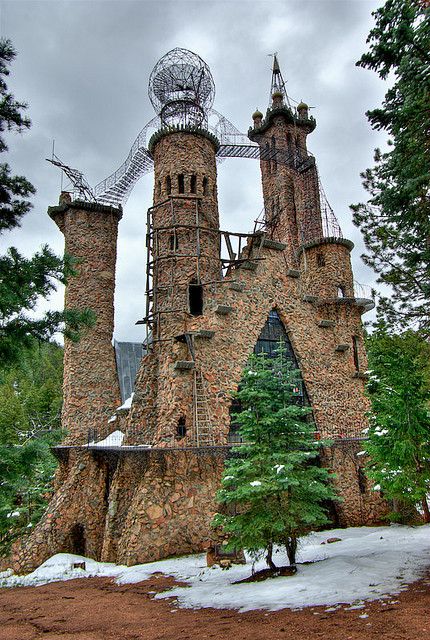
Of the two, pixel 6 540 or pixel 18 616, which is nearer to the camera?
pixel 18 616

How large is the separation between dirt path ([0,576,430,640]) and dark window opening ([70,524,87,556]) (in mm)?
4556

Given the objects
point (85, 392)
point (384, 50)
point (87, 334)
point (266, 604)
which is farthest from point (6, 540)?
point (384, 50)

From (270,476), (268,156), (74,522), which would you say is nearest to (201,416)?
(270,476)

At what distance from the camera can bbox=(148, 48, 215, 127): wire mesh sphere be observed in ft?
76.0

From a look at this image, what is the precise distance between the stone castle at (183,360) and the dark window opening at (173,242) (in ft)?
0.41

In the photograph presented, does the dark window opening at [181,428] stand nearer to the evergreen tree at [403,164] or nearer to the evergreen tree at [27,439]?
the evergreen tree at [27,439]

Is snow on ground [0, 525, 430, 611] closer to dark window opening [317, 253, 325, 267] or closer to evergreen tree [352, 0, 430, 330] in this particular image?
evergreen tree [352, 0, 430, 330]

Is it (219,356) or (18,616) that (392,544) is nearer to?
(219,356)

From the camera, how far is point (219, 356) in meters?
18.4

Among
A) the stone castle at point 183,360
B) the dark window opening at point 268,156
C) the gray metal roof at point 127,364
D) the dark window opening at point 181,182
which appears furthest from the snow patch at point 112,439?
the dark window opening at point 268,156

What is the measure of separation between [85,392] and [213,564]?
11154mm

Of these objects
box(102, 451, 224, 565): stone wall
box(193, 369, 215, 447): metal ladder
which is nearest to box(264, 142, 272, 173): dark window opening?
box(193, 369, 215, 447): metal ladder

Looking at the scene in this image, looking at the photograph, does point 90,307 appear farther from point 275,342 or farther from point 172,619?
point 172,619

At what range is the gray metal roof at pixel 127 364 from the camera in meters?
28.2
